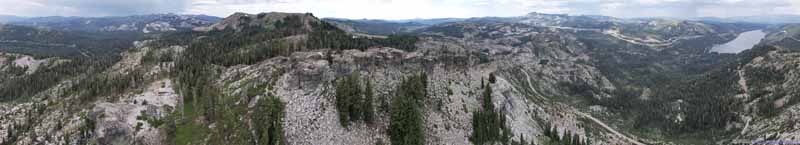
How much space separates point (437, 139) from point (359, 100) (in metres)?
17.5

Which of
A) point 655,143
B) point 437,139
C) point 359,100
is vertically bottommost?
point 655,143

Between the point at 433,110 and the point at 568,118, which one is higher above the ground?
the point at 433,110

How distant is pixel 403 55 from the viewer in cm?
14100

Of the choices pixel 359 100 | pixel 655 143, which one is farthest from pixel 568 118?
pixel 359 100

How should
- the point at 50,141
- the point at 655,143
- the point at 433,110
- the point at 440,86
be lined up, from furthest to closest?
1. the point at 655,143
2. the point at 440,86
3. the point at 433,110
4. the point at 50,141

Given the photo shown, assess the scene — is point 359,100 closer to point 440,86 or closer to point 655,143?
point 440,86

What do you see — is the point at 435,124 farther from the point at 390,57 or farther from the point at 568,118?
the point at 568,118

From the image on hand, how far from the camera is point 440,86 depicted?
122 m

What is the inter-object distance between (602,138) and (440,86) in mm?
67106

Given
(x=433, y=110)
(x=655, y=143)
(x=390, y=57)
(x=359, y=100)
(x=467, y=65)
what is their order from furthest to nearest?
(x=655, y=143)
(x=467, y=65)
(x=390, y=57)
(x=433, y=110)
(x=359, y=100)

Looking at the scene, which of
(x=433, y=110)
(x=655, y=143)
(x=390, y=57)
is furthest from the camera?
(x=655, y=143)

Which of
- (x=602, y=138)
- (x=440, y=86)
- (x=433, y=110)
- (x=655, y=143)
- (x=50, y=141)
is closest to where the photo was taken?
(x=50, y=141)

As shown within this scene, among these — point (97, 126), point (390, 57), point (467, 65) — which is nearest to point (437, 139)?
point (390, 57)

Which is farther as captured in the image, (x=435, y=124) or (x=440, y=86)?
(x=440, y=86)
